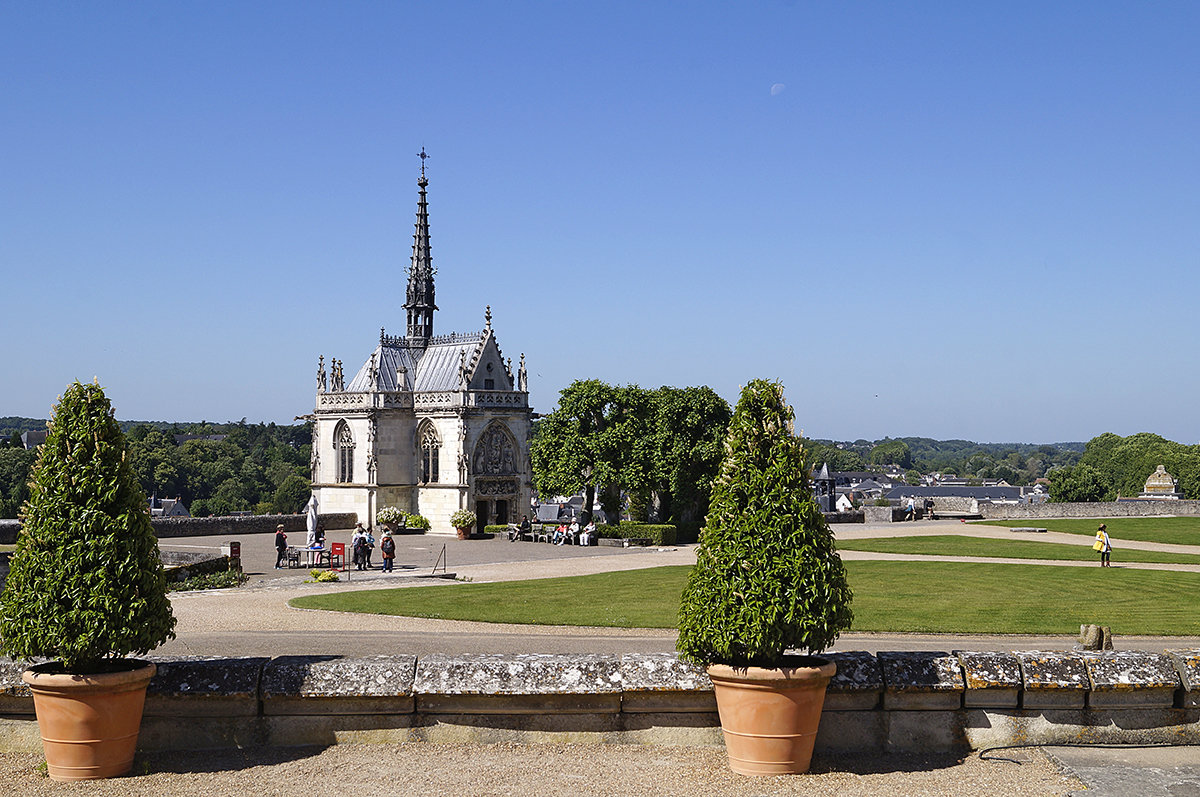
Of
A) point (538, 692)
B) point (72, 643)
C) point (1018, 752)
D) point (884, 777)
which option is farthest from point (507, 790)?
point (1018, 752)

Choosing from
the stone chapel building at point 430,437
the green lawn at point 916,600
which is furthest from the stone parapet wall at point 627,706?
the stone chapel building at point 430,437

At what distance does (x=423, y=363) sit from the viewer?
226 ft

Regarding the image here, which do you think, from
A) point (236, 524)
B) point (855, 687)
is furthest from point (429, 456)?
point (855, 687)

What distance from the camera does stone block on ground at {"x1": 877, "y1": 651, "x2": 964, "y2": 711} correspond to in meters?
9.54

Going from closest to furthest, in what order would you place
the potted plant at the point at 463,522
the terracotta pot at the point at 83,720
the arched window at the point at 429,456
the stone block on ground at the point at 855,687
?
the terracotta pot at the point at 83,720 → the stone block on ground at the point at 855,687 → the potted plant at the point at 463,522 → the arched window at the point at 429,456

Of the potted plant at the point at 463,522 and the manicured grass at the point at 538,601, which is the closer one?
the manicured grass at the point at 538,601

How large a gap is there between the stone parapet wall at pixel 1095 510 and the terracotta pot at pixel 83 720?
6921 centimetres

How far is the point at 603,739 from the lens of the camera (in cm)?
961

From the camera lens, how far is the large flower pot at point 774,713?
893 cm

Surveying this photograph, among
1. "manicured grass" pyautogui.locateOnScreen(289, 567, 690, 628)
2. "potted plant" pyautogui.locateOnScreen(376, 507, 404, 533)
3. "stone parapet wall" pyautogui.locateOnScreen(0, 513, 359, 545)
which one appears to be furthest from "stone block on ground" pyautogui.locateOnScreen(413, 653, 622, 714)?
"potted plant" pyautogui.locateOnScreen(376, 507, 404, 533)

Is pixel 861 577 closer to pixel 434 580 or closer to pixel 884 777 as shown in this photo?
pixel 434 580

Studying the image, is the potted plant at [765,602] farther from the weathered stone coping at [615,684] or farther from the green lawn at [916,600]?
the green lawn at [916,600]

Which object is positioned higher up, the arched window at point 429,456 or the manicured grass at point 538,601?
the arched window at point 429,456

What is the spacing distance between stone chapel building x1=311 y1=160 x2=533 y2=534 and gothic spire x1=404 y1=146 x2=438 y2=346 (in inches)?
134
